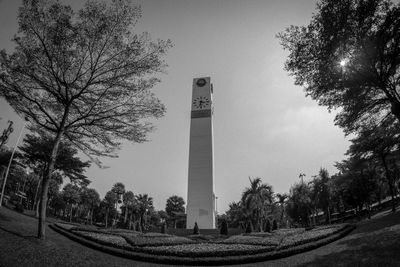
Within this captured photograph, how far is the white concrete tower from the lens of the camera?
39.8 m

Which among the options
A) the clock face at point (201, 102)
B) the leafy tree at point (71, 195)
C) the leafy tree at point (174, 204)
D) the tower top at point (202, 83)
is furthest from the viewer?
the leafy tree at point (174, 204)

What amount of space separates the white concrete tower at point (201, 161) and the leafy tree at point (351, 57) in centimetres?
2756

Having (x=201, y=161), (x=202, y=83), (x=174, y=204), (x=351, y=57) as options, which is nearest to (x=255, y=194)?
(x=201, y=161)

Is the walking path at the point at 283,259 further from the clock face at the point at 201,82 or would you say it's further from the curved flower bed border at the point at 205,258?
the clock face at the point at 201,82

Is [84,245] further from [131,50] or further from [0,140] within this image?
[0,140]

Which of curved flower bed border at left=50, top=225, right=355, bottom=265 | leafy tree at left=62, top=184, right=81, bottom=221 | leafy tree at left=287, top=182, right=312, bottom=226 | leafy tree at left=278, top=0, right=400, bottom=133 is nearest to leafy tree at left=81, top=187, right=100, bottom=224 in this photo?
leafy tree at left=62, top=184, right=81, bottom=221

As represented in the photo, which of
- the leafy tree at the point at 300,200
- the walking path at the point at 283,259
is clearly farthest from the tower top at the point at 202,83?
the walking path at the point at 283,259

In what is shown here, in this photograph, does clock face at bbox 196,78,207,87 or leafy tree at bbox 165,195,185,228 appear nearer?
clock face at bbox 196,78,207,87

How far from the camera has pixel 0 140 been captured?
28641 mm

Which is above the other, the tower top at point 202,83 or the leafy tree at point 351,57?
the tower top at point 202,83

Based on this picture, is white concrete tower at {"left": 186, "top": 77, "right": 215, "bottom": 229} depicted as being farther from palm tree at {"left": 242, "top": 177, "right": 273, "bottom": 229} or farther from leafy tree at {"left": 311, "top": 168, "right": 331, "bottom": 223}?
leafy tree at {"left": 311, "top": 168, "right": 331, "bottom": 223}

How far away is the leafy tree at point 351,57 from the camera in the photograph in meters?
14.1

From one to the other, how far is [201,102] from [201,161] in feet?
37.0

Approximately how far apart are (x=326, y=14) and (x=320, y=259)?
44.4 ft
